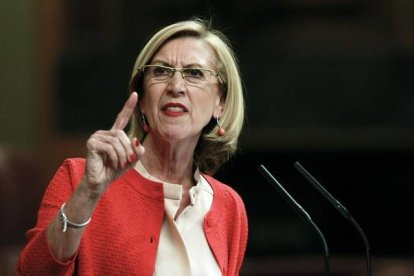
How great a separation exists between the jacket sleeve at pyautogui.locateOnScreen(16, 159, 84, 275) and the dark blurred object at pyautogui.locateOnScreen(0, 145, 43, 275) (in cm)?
290

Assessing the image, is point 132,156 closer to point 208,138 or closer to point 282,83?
point 208,138

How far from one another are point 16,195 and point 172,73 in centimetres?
325

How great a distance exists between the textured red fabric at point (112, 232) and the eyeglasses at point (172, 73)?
203 mm

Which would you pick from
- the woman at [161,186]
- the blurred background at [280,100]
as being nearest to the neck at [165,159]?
the woman at [161,186]

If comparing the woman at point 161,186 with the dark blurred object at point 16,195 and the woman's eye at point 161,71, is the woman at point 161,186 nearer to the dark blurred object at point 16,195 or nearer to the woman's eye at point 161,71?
the woman's eye at point 161,71

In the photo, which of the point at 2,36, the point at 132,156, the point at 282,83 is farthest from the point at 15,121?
the point at 132,156

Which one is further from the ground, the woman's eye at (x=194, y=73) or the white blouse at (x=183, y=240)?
the woman's eye at (x=194, y=73)

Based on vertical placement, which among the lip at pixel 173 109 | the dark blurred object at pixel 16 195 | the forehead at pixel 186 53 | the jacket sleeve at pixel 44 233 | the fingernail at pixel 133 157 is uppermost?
the forehead at pixel 186 53

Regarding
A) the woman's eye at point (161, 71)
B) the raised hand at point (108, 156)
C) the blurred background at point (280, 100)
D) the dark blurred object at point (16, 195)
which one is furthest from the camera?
the blurred background at point (280, 100)

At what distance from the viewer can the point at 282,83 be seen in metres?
5.54

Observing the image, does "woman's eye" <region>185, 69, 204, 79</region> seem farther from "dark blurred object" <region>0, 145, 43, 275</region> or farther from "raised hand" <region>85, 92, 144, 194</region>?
"dark blurred object" <region>0, 145, 43, 275</region>

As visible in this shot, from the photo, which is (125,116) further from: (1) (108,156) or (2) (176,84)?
(2) (176,84)

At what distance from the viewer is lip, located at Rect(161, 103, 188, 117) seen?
2.25m

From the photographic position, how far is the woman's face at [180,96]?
2254 mm
